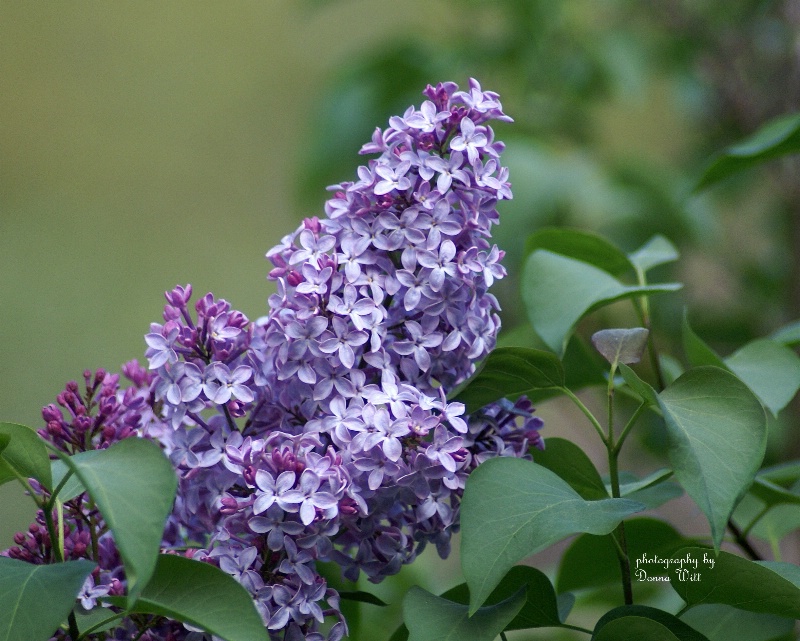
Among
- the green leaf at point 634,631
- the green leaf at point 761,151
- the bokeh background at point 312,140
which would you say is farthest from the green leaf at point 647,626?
the bokeh background at point 312,140

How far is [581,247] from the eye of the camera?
0.41 metres

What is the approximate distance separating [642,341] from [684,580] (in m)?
0.08

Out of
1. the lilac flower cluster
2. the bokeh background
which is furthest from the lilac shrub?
the bokeh background

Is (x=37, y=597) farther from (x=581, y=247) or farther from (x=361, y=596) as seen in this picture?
(x=581, y=247)

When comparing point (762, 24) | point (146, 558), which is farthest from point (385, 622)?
point (762, 24)

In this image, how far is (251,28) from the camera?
1857mm

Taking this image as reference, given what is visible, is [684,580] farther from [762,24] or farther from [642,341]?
[762,24]

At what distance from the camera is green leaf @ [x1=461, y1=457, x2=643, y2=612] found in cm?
24

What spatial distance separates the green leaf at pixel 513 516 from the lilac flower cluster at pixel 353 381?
0.02 meters

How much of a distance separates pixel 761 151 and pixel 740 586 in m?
0.21

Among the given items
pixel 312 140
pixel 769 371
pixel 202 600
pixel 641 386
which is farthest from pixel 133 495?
pixel 312 140

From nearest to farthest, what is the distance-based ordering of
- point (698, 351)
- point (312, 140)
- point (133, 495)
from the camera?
point (133, 495), point (698, 351), point (312, 140)

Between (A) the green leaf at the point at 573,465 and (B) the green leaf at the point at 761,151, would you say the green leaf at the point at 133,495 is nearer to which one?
(A) the green leaf at the point at 573,465

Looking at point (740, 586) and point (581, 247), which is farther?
point (581, 247)
